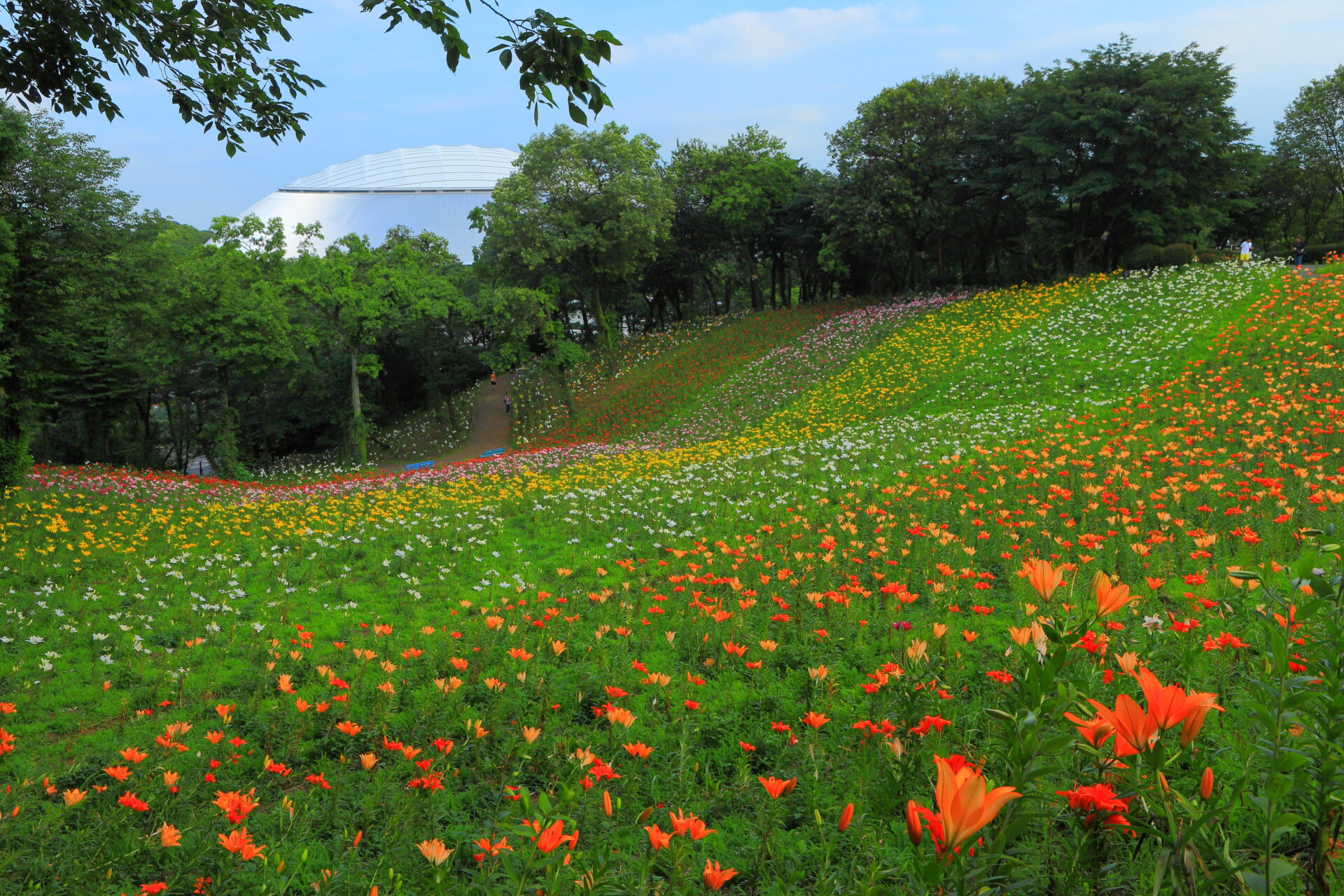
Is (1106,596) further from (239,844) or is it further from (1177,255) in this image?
(1177,255)

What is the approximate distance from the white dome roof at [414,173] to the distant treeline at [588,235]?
3968 cm

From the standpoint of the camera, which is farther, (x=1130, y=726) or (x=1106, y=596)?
(x=1106, y=596)

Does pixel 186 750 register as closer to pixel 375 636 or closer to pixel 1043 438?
pixel 375 636

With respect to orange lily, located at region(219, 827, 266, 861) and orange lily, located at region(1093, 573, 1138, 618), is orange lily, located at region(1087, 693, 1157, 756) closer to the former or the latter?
orange lily, located at region(1093, 573, 1138, 618)

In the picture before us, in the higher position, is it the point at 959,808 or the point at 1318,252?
the point at 1318,252

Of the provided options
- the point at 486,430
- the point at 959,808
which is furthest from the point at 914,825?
the point at 486,430

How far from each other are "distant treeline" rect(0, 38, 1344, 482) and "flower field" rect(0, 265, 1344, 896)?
10374 mm

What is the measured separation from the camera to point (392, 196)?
223ft

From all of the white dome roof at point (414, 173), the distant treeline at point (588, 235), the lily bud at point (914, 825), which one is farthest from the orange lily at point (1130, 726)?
the white dome roof at point (414, 173)

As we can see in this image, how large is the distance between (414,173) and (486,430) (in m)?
55.4

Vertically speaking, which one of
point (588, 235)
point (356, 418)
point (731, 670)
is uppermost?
point (588, 235)

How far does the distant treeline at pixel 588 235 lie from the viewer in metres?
19.0

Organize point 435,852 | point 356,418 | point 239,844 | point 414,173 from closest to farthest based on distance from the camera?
point 435,852
point 239,844
point 356,418
point 414,173

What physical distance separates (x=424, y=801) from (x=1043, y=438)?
10329 mm
